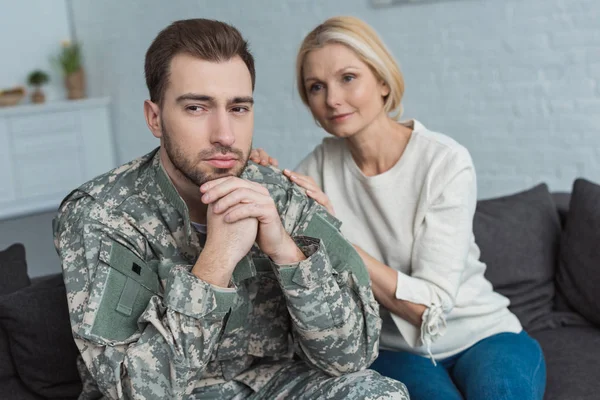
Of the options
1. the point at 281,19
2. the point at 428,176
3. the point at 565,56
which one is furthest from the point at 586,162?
the point at 281,19

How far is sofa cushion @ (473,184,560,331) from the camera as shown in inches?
110

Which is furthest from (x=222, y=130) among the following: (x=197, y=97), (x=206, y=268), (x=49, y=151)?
(x=49, y=151)

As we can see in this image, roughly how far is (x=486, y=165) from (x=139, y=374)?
8.24 feet

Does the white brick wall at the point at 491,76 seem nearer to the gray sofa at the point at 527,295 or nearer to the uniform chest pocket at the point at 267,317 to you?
the gray sofa at the point at 527,295

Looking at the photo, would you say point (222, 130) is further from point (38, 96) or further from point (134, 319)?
point (38, 96)

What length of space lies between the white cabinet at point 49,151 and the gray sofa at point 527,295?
11.4 ft

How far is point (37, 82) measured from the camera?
6.11 metres

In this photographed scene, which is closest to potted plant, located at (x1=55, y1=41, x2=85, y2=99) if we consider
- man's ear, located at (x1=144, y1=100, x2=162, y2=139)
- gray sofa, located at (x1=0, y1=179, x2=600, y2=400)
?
gray sofa, located at (x1=0, y1=179, x2=600, y2=400)

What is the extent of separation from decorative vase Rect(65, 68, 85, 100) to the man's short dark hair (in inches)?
179

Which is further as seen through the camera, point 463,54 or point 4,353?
point 463,54

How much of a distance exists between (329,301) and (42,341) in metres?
0.86

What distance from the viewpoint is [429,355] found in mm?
2342

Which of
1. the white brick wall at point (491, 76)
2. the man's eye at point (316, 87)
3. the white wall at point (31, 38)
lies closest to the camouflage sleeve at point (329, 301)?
the man's eye at point (316, 87)

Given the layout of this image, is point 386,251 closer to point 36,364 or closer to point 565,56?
point 36,364
